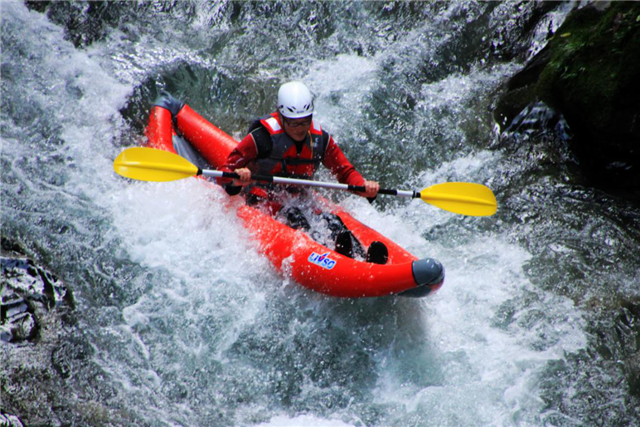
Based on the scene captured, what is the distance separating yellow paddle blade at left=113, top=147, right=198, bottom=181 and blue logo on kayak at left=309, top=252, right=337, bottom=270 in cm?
117

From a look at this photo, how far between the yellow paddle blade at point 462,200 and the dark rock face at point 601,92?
129 centimetres

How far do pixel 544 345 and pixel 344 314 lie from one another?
1.41 meters

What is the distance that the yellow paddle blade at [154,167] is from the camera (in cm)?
446

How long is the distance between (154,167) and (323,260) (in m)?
1.57

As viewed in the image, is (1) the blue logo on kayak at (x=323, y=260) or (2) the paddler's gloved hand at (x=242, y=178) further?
(2) the paddler's gloved hand at (x=242, y=178)

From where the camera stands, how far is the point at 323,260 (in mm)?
3977

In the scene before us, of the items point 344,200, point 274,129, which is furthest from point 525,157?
point 274,129

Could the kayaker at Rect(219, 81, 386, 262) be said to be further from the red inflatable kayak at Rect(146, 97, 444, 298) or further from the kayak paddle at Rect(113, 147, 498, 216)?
the kayak paddle at Rect(113, 147, 498, 216)

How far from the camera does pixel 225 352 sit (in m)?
3.86

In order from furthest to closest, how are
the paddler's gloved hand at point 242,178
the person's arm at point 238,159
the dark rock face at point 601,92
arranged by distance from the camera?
the dark rock face at point 601,92 → the person's arm at point 238,159 → the paddler's gloved hand at point 242,178

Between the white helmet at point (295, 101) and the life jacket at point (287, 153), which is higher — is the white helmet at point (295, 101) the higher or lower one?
the higher one

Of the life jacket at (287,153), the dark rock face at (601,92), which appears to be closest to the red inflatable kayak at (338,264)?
the life jacket at (287,153)

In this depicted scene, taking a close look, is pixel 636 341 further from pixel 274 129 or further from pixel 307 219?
pixel 274 129

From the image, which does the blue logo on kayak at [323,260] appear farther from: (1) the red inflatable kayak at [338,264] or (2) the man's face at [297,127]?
(2) the man's face at [297,127]
